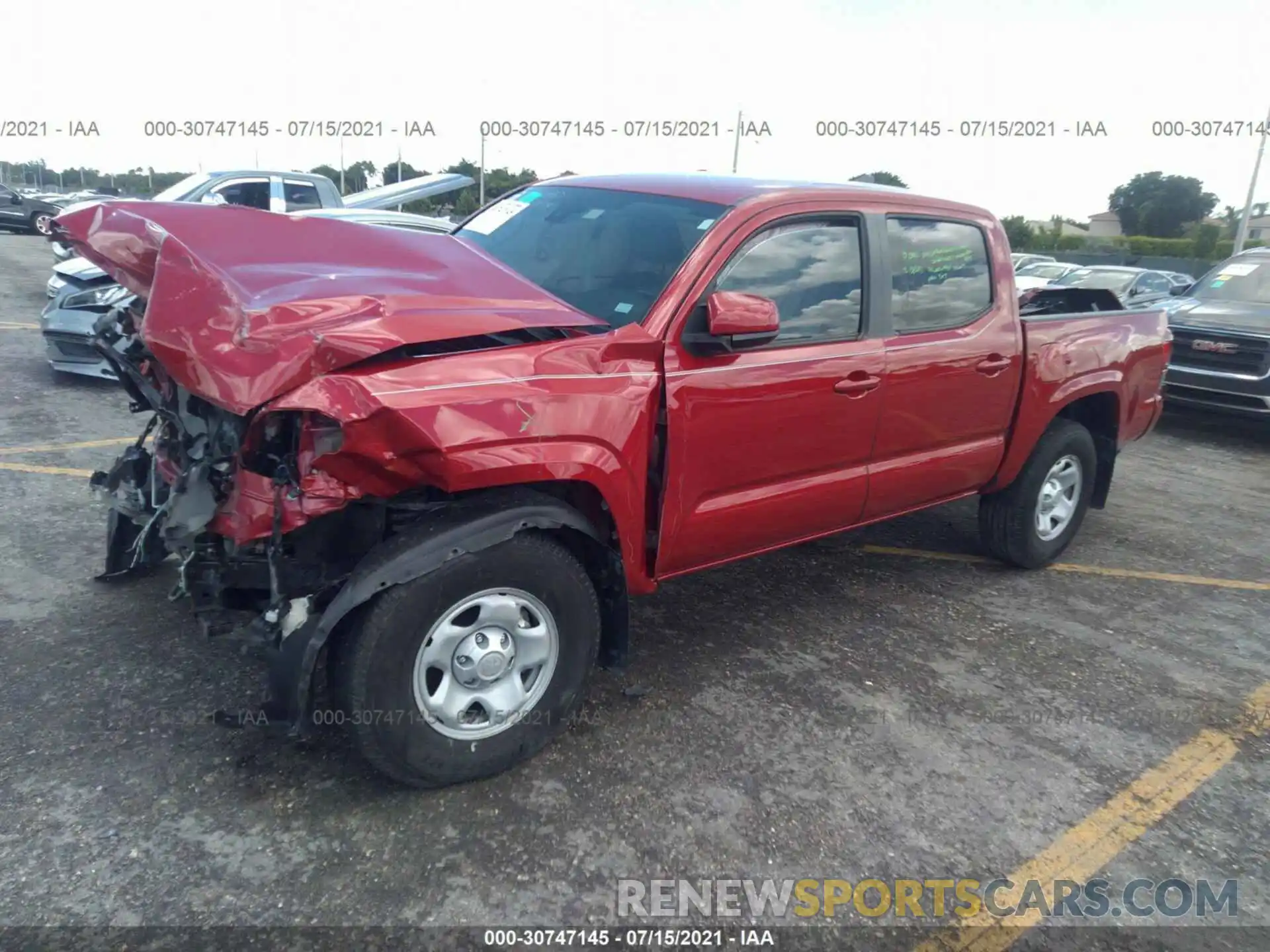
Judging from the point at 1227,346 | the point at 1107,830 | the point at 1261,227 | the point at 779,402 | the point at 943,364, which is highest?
the point at 1261,227

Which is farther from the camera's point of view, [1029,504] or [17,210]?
[17,210]

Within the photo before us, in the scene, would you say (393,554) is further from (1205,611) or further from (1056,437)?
(1205,611)

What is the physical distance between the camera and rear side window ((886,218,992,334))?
160 inches

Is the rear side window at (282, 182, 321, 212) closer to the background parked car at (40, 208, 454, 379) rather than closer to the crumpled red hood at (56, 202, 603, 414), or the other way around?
the background parked car at (40, 208, 454, 379)

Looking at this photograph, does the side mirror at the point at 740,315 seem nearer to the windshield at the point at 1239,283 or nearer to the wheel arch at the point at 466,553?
the wheel arch at the point at 466,553

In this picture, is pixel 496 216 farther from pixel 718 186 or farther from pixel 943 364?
pixel 943 364

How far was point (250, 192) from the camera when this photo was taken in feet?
37.5

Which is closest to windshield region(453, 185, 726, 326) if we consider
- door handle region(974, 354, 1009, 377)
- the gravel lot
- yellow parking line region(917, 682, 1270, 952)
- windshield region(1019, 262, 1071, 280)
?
the gravel lot

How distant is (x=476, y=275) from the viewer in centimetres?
321

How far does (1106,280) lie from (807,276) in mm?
12936

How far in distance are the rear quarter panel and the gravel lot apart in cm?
85

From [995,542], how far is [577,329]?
9.96 feet

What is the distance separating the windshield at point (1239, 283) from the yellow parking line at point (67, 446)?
33.4ft

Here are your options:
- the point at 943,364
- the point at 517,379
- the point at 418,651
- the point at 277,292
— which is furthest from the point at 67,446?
the point at 943,364
